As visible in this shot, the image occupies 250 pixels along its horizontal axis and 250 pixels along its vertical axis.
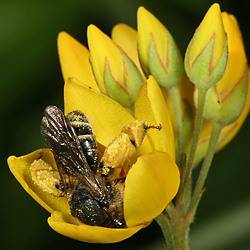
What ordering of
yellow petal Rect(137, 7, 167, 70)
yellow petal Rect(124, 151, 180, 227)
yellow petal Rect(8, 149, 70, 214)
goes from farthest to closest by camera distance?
yellow petal Rect(137, 7, 167, 70) < yellow petal Rect(8, 149, 70, 214) < yellow petal Rect(124, 151, 180, 227)

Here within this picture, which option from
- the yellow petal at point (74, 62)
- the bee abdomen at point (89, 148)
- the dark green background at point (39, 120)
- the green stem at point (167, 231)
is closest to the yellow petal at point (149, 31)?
the yellow petal at point (74, 62)

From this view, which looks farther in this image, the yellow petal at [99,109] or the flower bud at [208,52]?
the yellow petal at [99,109]

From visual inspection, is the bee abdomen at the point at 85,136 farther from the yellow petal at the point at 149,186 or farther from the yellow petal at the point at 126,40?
the yellow petal at the point at 126,40

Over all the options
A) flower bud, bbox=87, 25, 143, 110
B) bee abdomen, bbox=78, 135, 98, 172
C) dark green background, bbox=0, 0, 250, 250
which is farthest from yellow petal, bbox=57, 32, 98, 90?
dark green background, bbox=0, 0, 250, 250

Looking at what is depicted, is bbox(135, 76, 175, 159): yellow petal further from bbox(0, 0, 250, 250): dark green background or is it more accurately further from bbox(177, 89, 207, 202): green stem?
bbox(0, 0, 250, 250): dark green background

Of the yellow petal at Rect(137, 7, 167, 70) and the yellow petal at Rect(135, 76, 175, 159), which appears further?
the yellow petal at Rect(137, 7, 167, 70)

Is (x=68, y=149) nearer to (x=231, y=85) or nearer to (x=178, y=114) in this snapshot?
(x=178, y=114)

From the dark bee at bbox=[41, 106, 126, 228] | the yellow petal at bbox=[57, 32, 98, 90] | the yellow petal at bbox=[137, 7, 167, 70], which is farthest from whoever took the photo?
the yellow petal at bbox=[57, 32, 98, 90]

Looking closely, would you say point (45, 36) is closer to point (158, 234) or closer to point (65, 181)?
point (158, 234)

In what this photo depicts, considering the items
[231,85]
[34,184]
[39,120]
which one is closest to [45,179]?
[34,184]
